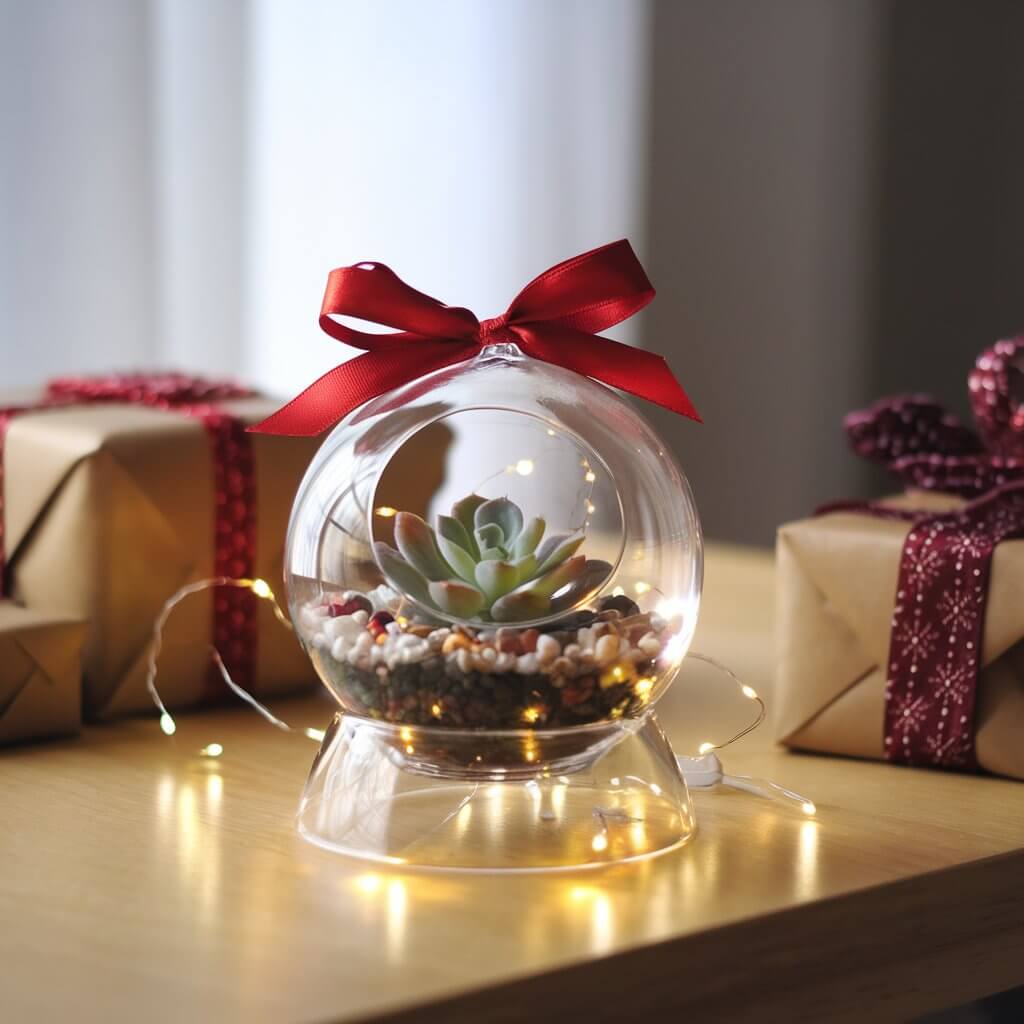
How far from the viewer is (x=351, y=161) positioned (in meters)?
2.12

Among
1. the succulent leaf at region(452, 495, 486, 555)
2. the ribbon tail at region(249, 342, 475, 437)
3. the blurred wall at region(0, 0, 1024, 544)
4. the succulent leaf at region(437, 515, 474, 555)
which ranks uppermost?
the blurred wall at region(0, 0, 1024, 544)

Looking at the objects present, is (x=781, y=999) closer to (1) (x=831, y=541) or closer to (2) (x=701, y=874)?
(2) (x=701, y=874)

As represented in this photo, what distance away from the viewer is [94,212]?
190 centimetres

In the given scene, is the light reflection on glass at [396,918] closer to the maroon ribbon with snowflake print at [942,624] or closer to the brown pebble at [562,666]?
the brown pebble at [562,666]

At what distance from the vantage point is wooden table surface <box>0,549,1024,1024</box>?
0.44 meters

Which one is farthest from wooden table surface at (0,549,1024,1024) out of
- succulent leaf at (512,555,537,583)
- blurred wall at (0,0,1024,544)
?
blurred wall at (0,0,1024,544)

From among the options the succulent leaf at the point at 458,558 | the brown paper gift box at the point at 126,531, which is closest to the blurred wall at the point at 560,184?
the brown paper gift box at the point at 126,531

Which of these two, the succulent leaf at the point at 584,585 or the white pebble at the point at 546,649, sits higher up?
the succulent leaf at the point at 584,585

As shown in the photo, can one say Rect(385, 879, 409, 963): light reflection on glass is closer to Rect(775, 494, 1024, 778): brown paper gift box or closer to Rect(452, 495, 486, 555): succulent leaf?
Rect(452, 495, 486, 555): succulent leaf

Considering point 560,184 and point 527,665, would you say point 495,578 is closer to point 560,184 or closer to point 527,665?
point 527,665

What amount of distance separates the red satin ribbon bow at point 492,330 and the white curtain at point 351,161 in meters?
1.39

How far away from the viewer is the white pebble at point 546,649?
1.78 ft

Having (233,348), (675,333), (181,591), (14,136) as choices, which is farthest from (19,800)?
(675,333)

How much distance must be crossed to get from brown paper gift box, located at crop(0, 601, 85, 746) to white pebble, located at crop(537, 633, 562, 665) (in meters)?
0.28
